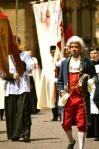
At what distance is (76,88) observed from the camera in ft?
38.4

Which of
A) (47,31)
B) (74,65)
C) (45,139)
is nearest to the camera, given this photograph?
(74,65)

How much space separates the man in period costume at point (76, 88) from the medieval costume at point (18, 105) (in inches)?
77.3

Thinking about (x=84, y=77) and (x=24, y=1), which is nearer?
(x=84, y=77)

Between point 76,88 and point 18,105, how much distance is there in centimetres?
241

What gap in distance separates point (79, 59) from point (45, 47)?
6961mm

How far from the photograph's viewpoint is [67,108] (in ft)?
38.7

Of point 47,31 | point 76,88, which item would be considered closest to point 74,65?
point 76,88

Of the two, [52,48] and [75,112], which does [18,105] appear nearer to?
[75,112]

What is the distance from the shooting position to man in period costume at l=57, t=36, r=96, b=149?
11734mm

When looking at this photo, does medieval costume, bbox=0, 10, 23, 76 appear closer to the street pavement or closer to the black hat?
the street pavement

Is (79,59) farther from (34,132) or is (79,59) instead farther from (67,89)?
(34,132)

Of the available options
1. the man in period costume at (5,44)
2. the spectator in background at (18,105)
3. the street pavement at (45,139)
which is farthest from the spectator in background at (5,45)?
the spectator in background at (18,105)

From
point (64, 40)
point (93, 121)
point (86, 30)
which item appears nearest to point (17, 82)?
point (93, 121)

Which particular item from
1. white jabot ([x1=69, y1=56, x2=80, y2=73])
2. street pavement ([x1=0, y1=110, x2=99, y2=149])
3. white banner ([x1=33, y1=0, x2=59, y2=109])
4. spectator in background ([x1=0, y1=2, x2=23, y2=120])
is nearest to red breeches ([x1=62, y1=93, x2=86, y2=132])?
white jabot ([x1=69, y1=56, x2=80, y2=73])
